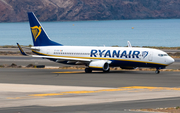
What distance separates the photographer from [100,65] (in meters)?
51.1

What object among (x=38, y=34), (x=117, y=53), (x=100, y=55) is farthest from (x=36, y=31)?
(x=117, y=53)

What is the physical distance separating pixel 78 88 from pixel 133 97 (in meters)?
7.93

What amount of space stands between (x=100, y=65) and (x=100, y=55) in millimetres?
2250

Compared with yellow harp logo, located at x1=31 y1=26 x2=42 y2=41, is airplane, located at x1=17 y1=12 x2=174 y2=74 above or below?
below

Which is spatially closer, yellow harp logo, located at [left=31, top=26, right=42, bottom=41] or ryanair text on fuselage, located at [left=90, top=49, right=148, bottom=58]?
ryanair text on fuselage, located at [left=90, top=49, right=148, bottom=58]

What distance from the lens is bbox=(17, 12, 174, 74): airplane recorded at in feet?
163

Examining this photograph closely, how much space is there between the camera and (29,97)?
28484 millimetres

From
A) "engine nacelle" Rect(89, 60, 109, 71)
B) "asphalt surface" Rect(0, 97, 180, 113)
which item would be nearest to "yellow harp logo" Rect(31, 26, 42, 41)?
"engine nacelle" Rect(89, 60, 109, 71)

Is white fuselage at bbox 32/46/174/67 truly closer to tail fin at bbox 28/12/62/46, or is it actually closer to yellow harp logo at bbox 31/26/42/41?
tail fin at bbox 28/12/62/46

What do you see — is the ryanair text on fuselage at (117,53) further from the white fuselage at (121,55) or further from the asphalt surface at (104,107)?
the asphalt surface at (104,107)

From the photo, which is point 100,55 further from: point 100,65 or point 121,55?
point 121,55

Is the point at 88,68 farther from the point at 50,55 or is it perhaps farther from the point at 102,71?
the point at 50,55

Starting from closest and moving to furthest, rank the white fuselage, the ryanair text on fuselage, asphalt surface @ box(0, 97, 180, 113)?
asphalt surface @ box(0, 97, 180, 113), the white fuselage, the ryanair text on fuselage

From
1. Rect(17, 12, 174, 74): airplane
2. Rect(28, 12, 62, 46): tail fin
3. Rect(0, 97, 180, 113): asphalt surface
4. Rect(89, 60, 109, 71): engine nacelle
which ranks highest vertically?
Rect(28, 12, 62, 46): tail fin
